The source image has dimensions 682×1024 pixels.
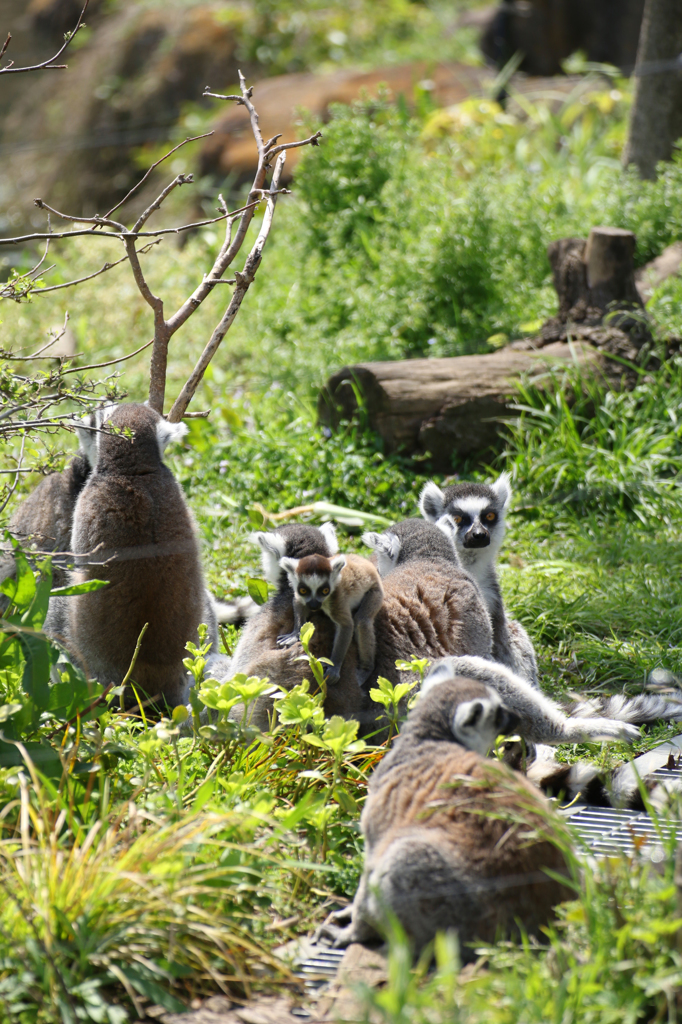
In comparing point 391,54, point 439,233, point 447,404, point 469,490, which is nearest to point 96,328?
point 439,233

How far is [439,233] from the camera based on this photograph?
7.38m

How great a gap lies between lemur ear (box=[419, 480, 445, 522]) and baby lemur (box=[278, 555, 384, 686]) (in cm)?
99

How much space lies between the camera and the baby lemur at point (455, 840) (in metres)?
2.12

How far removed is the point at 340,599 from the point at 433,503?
1.22 meters

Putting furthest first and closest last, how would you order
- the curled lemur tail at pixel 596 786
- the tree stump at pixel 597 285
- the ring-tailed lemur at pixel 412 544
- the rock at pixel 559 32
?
the rock at pixel 559 32 < the tree stump at pixel 597 285 < the ring-tailed lemur at pixel 412 544 < the curled lemur tail at pixel 596 786

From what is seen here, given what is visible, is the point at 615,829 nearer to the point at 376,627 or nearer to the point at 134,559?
the point at 376,627

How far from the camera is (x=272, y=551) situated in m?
3.62

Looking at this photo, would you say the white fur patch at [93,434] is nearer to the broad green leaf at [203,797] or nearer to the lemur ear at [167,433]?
the lemur ear at [167,433]

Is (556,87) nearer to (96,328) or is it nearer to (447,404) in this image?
(96,328)

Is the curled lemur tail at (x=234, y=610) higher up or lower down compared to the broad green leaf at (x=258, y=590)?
lower down

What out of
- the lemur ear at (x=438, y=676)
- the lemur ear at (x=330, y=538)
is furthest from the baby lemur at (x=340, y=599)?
the lemur ear at (x=438, y=676)

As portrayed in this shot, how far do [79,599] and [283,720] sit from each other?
109cm

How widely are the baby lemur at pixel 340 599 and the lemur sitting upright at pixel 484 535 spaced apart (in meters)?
0.78

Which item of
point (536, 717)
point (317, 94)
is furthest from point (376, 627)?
point (317, 94)
